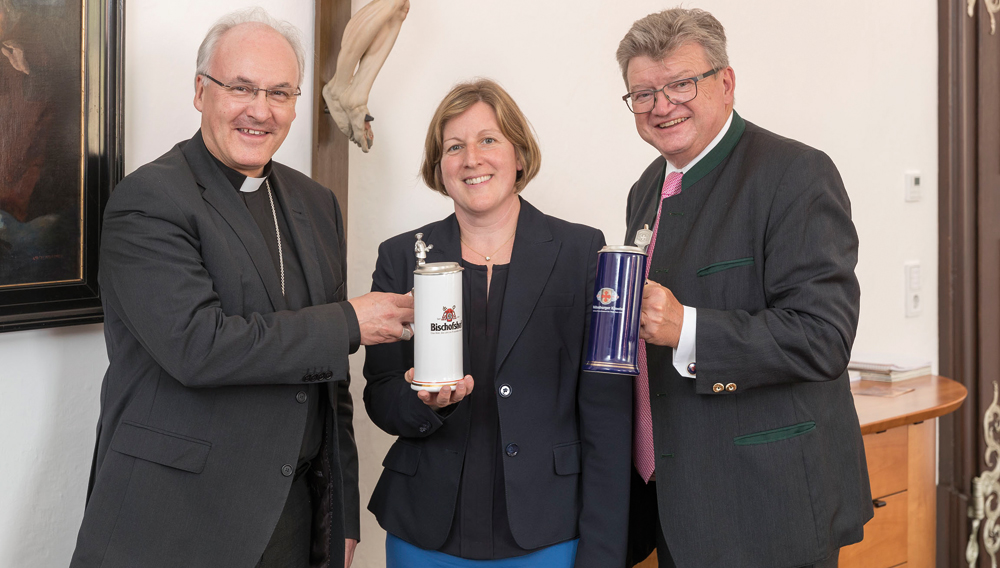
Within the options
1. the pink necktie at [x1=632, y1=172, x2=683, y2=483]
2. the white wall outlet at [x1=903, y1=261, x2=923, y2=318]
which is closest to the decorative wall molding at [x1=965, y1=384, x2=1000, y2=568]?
the white wall outlet at [x1=903, y1=261, x2=923, y2=318]

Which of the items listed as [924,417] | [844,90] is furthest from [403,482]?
[844,90]

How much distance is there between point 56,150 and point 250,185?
15.3 inches

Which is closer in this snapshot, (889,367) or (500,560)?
(500,560)

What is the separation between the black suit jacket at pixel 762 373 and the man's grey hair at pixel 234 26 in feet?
2.99

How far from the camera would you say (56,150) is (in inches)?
63.7

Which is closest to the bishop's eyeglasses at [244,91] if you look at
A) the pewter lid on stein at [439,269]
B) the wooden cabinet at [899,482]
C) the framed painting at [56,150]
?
the framed painting at [56,150]

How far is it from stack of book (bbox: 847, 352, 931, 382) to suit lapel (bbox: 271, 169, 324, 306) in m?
2.37

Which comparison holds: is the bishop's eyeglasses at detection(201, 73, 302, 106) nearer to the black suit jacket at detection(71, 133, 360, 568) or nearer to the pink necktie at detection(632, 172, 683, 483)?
the black suit jacket at detection(71, 133, 360, 568)

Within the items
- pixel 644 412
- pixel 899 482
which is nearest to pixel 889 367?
pixel 899 482

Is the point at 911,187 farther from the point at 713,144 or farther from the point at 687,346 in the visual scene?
the point at 687,346

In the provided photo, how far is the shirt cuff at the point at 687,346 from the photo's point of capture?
4.85 ft

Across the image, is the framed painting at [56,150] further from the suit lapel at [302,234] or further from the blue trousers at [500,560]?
the blue trousers at [500,560]

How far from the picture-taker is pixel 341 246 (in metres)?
1.94

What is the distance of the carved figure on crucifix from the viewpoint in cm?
220
